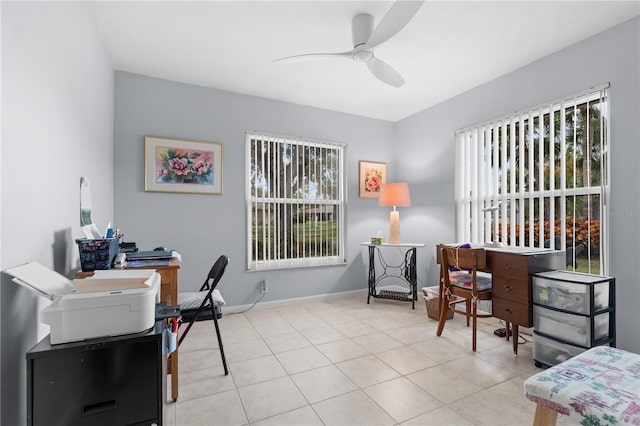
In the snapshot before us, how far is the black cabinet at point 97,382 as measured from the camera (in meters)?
0.97

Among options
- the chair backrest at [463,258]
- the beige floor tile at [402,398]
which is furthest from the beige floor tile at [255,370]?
the chair backrest at [463,258]

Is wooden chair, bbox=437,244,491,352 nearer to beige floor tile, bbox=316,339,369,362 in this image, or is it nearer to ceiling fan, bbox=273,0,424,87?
beige floor tile, bbox=316,339,369,362

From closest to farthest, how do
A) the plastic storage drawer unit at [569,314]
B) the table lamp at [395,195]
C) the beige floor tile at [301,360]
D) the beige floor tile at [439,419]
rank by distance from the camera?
1. the beige floor tile at [439,419]
2. the plastic storage drawer unit at [569,314]
3. the beige floor tile at [301,360]
4. the table lamp at [395,195]

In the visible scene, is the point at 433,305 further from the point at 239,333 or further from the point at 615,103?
the point at 615,103

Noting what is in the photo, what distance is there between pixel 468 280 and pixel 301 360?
168 centimetres

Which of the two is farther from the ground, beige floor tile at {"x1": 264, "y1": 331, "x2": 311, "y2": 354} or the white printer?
the white printer

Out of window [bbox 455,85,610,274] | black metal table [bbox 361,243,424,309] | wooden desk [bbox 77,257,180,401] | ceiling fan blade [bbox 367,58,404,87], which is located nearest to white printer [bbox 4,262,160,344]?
wooden desk [bbox 77,257,180,401]

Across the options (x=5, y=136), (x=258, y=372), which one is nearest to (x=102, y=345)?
(x=5, y=136)

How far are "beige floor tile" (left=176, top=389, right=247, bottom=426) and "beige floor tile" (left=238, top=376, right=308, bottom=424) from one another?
51mm

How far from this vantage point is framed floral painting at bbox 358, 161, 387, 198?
450 cm

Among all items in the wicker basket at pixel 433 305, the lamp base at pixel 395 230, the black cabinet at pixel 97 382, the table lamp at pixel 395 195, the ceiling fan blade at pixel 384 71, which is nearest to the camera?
the black cabinet at pixel 97 382

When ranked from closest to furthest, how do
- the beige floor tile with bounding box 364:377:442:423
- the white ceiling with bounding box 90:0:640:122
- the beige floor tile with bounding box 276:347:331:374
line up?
the beige floor tile with bounding box 364:377:442:423, the white ceiling with bounding box 90:0:640:122, the beige floor tile with bounding box 276:347:331:374

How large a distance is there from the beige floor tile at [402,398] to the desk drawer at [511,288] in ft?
3.69

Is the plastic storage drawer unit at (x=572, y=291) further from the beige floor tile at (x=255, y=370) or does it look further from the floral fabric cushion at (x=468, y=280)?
the beige floor tile at (x=255, y=370)
